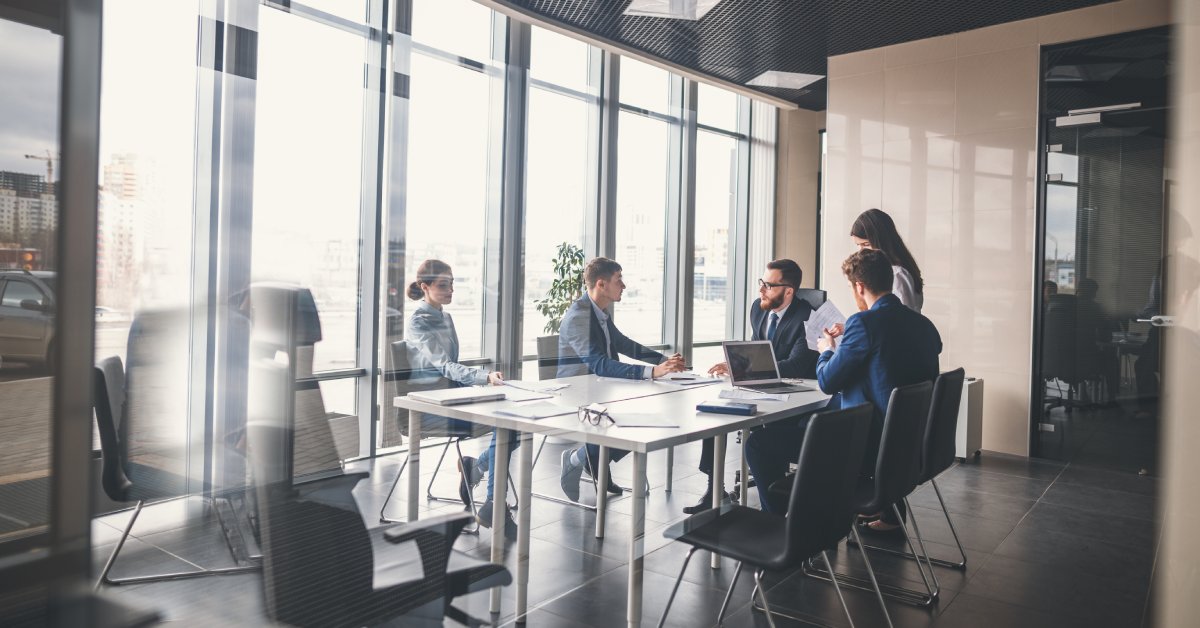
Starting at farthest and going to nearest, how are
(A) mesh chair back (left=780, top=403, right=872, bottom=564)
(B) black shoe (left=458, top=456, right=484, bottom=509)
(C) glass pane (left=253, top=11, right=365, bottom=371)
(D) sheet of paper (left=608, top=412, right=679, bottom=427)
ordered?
(D) sheet of paper (left=608, top=412, right=679, bottom=427) < (A) mesh chair back (left=780, top=403, right=872, bottom=564) < (B) black shoe (left=458, top=456, right=484, bottom=509) < (C) glass pane (left=253, top=11, right=365, bottom=371)

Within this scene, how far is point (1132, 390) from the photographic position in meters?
5.59

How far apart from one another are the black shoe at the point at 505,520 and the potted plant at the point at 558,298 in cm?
146

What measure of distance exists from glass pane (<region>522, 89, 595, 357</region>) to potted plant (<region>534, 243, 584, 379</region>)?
0.14 feet

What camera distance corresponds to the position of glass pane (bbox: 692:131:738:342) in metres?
7.54

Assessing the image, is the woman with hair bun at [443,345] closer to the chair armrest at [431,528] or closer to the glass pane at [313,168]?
the chair armrest at [431,528]

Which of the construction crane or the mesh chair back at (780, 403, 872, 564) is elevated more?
the construction crane

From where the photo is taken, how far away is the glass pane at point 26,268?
1.08 m

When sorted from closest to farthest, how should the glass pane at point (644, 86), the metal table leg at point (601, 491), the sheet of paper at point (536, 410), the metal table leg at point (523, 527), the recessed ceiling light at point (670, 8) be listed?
the metal table leg at point (523, 527) < the sheet of paper at point (536, 410) < the metal table leg at point (601, 491) < the recessed ceiling light at point (670, 8) < the glass pane at point (644, 86)

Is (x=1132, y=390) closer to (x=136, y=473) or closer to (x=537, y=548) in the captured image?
(x=537, y=548)

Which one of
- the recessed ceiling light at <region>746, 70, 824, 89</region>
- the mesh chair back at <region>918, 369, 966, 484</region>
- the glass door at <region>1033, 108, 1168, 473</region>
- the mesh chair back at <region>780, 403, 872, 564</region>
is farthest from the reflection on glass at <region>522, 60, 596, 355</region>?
the glass door at <region>1033, 108, 1168, 473</region>

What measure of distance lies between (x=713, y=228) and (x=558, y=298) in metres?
3.56

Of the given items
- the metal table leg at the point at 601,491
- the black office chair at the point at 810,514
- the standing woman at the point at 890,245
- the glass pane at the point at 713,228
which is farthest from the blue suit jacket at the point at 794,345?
the glass pane at the point at 713,228

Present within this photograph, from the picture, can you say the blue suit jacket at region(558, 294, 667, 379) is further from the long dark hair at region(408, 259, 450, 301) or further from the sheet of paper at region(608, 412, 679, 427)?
the long dark hair at region(408, 259, 450, 301)

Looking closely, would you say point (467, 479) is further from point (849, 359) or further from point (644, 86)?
point (644, 86)
